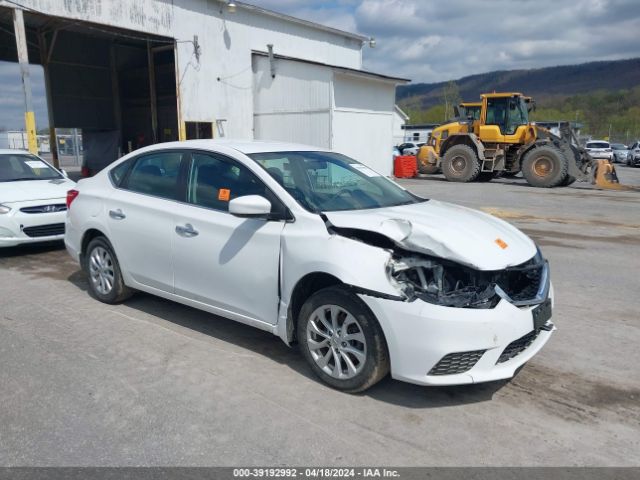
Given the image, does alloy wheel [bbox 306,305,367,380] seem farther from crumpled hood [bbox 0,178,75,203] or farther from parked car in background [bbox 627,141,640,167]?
parked car in background [bbox 627,141,640,167]

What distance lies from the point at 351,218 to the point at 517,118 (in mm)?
18072

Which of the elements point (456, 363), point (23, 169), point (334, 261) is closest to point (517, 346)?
point (456, 363)

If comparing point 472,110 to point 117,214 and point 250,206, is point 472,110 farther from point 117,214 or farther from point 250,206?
point 250,206

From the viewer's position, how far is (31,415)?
331 cm

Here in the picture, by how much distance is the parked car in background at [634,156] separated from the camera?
32.0 meters

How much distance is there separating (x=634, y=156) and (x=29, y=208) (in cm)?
3436

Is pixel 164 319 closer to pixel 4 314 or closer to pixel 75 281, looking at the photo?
pixel 4 314

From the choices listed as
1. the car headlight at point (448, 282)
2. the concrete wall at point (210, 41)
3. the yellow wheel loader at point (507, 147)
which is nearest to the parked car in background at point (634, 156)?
the yellow wheel loader at point (507, 147)

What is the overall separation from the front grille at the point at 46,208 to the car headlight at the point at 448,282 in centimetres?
620

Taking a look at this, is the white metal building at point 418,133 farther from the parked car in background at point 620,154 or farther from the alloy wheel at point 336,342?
the alloy wheel at point 336,342

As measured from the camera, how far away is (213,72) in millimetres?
19453

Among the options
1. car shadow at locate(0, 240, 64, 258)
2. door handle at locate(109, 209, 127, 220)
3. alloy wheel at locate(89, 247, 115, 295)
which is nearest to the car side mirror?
door handle at locate(109, 209, 127, 220)

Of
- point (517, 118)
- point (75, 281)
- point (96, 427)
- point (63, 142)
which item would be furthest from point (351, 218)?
point (63, 142)

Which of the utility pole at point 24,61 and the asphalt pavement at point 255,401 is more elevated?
the utility pole at point 24,61
